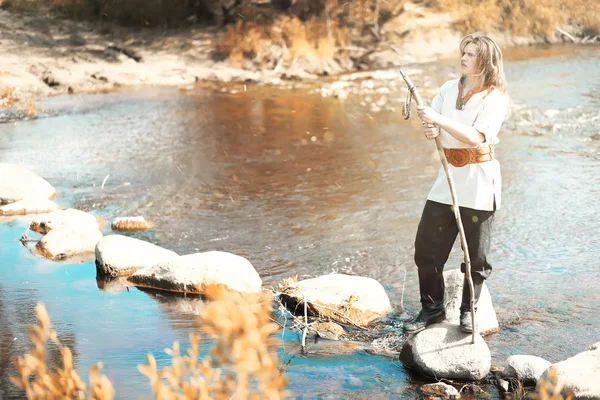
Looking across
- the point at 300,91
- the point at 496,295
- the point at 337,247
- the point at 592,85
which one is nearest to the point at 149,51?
the point at 300,91

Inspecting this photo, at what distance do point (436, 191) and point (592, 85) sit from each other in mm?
10338

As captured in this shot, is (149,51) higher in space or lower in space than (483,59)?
lower

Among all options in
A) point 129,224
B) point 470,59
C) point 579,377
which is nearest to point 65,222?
point 129,224

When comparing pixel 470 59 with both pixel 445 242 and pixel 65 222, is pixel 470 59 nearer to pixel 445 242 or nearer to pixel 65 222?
pixel 445 242

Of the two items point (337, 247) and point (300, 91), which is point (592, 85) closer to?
point (300, 91)

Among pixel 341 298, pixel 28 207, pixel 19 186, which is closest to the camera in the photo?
pixel 341 298

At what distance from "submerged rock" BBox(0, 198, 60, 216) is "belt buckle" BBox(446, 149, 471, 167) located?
4.25m

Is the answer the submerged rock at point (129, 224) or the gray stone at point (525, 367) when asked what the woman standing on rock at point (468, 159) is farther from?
the submerged rock at point (129, 224)

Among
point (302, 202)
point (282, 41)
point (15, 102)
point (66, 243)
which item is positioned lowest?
point (15, 102)

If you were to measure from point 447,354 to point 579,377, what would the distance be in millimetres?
678

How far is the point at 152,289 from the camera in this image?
5.43 metres

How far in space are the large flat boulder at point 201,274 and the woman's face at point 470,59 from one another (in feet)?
6.70

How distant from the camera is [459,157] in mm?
4066

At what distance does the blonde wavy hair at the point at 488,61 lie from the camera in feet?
12.8
